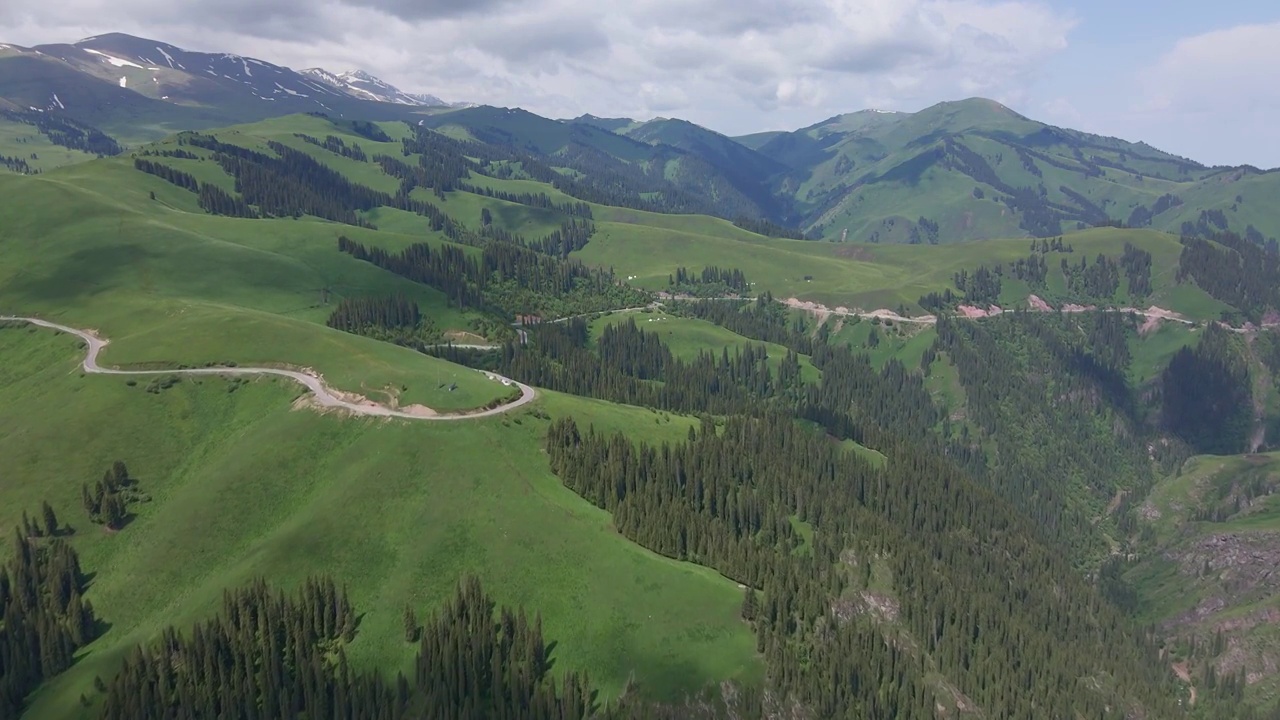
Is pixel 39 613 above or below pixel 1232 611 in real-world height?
above

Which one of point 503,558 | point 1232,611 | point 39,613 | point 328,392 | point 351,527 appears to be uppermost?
point 328,392

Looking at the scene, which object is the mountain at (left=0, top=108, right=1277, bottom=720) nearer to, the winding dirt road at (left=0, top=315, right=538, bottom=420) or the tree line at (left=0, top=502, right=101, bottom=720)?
the tree line at (left=0, top=502, right=101, bottom=720)

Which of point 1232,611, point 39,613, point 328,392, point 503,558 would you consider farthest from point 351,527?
point 1232,611

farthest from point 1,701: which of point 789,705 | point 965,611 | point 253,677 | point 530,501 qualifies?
point 965,611

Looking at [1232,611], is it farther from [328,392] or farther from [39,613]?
[39,613]

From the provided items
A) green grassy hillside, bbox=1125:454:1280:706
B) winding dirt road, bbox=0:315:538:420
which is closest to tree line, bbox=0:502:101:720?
winding dirt road, bbox=0:315:538:420

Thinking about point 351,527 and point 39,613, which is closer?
point 39,613

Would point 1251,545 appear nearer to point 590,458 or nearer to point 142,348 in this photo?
point 590,458

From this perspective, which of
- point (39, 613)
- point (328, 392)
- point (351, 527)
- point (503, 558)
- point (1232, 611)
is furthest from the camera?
point (1232, 611)

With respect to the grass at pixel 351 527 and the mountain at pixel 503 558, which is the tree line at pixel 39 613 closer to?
the mountain at pixel 503 558
